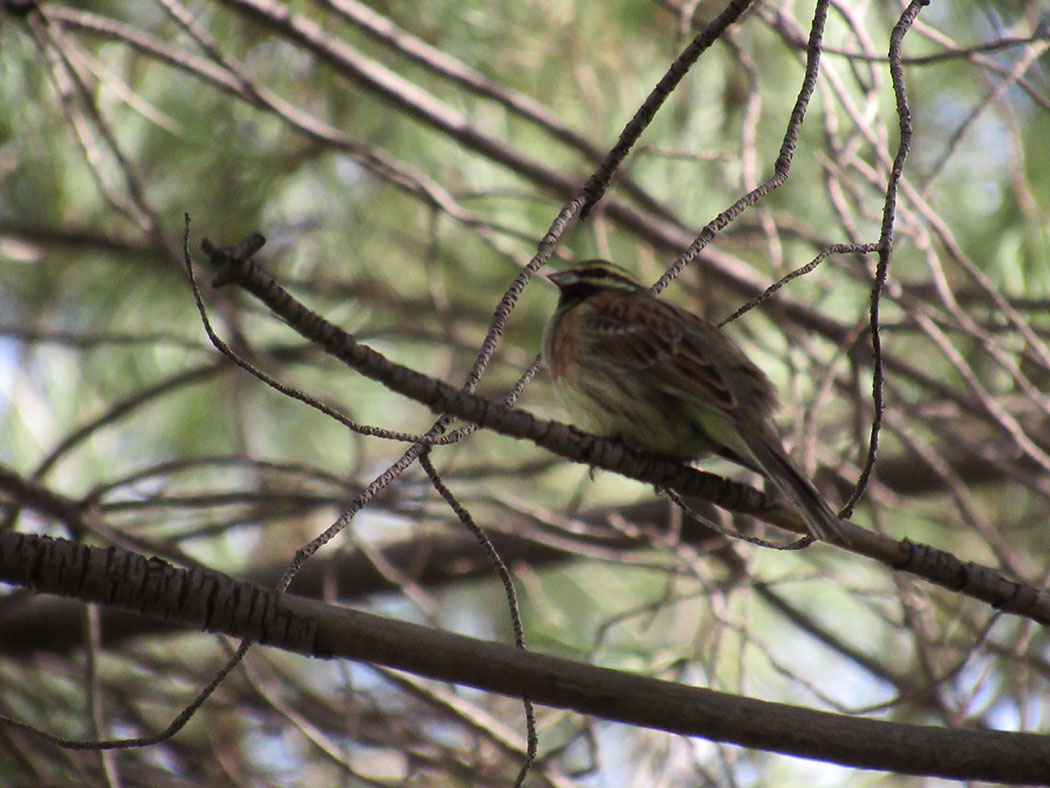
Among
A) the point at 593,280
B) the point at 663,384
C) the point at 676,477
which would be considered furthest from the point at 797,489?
the point at 593,280

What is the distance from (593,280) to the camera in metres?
4.31

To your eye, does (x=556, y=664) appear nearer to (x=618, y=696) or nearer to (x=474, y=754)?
(x=618, y=696)

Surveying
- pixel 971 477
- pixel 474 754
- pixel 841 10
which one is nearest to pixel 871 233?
pixel 971 477

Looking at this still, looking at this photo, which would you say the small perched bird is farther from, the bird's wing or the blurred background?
the blurred background

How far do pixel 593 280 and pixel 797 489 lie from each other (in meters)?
1.69

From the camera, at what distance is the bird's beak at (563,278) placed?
4.32m

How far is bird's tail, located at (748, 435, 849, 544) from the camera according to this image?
2533mm

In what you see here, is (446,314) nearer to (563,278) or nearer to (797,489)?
(563,278)

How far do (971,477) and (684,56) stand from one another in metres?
4.12

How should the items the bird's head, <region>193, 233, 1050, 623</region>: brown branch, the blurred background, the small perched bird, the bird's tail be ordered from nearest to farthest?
<region>193, 233, 1050, 623</region>: brown branch, the bird's tail, the small perched bird, the bird's head, the blurred background

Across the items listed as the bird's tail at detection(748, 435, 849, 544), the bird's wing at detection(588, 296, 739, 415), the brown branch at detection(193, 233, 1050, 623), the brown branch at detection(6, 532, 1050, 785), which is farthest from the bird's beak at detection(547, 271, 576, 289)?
the brown branch at detection(6, 532, 1050, 785)

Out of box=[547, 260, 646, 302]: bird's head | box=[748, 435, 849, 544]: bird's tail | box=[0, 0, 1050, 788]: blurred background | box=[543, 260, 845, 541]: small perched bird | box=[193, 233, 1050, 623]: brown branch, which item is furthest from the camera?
box=[0, 0, 1050, 788]: blurred background

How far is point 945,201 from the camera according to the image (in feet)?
20.5

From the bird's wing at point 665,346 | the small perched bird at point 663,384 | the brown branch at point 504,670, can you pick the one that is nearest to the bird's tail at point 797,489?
the small perched bird at point 663,384
